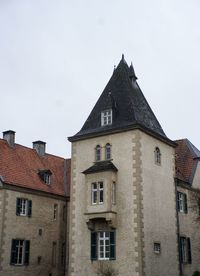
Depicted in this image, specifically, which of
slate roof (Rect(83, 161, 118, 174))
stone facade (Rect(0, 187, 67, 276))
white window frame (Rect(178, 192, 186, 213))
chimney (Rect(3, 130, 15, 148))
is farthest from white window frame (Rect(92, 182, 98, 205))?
chimney (Rect(3, 130, 15, 148))

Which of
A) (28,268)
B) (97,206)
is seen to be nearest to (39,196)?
(28,268)

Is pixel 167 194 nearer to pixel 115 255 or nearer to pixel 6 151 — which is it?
pixel 115 255

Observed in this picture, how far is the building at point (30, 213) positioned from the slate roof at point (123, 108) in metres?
6.89

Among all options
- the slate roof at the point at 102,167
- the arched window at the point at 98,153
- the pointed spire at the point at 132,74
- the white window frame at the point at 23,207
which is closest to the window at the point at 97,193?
the slate roof at the point at 102,167

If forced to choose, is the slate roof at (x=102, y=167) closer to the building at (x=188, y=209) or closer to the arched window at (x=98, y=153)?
the arched window at (x=98, y=153)

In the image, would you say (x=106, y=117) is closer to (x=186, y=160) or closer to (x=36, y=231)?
(x=186, y=160)

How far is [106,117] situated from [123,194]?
252 inches

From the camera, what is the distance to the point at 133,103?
3412 cm

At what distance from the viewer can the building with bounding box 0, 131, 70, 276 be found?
35438 millimetres

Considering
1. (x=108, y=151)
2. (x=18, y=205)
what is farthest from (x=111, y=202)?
(x=18, y=205)

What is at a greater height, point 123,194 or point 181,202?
point 181,202

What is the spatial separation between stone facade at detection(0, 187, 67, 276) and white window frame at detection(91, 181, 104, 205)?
8.52 m

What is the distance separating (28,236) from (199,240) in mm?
14073

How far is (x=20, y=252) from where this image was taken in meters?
36.1
